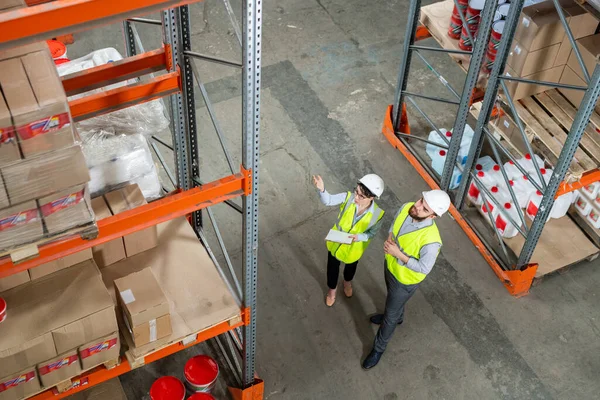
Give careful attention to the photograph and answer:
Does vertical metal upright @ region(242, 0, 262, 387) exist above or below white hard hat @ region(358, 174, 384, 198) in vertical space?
above

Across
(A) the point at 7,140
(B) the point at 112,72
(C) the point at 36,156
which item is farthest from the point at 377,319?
(A) the point at 7,140

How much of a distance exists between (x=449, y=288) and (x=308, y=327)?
168 cm

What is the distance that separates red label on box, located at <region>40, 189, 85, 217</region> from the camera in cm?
425

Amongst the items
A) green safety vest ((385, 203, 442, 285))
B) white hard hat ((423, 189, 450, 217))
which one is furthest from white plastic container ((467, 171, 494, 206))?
white hard hat ((423, 189, 450, 217))

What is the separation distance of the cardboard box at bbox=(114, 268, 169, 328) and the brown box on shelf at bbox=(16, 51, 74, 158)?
5.14ft

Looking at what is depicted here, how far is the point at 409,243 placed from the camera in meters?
6.35

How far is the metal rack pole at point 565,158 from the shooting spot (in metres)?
6.08

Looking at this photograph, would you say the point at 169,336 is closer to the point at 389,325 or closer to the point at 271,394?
the point at 271,394

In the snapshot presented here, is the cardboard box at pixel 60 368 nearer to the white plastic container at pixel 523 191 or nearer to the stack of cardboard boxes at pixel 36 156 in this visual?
the stack of cardboard boxes at pixel 36 156

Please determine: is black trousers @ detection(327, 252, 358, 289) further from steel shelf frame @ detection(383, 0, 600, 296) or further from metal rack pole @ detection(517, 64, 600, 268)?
metal rack pole @ detection(517, 64, 600, 268)

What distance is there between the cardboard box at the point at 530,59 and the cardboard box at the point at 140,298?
14.2 feet

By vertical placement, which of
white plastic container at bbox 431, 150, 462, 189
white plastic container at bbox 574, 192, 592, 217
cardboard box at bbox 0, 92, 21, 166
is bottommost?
white plastic container at bbox 431, 150, 462, 189

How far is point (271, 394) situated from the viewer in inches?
277

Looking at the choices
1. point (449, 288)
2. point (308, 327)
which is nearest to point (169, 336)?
point (308, 327)
